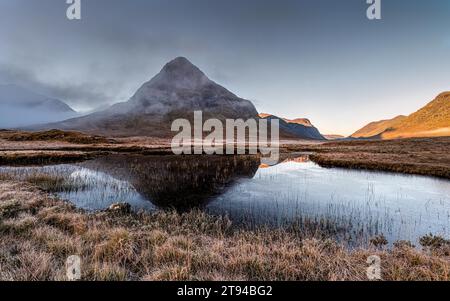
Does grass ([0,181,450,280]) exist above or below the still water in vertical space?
above

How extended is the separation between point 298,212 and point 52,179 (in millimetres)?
21081

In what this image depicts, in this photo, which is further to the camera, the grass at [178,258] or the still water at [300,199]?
the still water at [300,199]

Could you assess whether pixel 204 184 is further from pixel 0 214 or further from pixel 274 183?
pixel 0 214

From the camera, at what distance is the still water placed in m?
11.6

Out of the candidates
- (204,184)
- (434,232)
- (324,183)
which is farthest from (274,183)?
(434,232)

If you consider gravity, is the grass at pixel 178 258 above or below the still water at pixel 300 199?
above

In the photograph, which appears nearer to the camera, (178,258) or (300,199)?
(178,258)

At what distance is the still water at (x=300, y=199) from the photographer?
38.2ft

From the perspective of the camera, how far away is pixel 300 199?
16.6 metres

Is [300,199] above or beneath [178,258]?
beneath

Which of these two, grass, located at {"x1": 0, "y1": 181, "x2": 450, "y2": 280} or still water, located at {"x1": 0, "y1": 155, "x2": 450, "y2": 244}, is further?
still water, located at {"x1": 0, "y1": 155, "x2": 450, "y2": 244}

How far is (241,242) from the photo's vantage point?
26.4 feet
